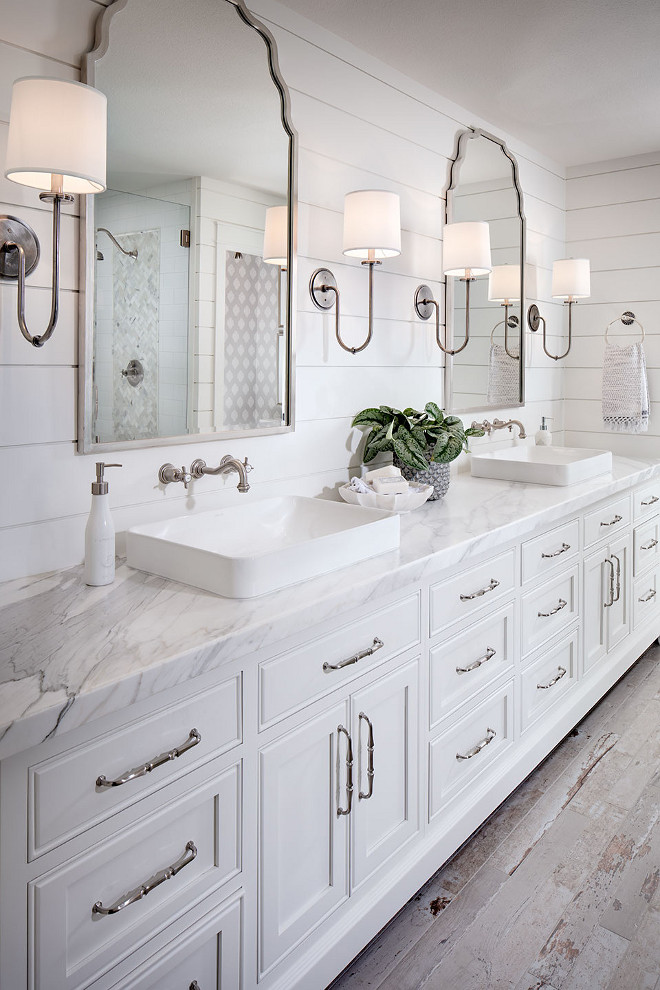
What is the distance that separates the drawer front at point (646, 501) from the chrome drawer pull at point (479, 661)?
52.6 inches

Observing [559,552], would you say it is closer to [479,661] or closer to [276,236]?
[479,661]

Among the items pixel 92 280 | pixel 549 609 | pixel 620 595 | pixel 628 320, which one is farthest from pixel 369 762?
pixel 628 320

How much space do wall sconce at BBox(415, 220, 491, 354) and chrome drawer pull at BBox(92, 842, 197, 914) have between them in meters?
2.00

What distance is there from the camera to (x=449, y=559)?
173 centimetres

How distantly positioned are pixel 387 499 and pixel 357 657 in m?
0.66

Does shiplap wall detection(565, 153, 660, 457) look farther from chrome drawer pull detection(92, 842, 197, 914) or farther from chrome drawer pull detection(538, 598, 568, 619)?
chrome drawer pull detection(92, 842, 197, 914)

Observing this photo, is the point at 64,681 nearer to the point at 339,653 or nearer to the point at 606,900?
the point at 339,653

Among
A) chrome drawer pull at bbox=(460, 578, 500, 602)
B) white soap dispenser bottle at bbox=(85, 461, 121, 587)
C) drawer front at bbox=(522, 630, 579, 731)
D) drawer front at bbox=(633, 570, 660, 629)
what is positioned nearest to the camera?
white soap dispenser bottle at bbox=(85, 461, 121, 587)

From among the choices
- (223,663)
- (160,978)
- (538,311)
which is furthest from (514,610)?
(538,311)

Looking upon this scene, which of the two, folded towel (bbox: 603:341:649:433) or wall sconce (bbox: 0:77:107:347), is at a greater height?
wall sconce (bbox: 0:77:107:347)

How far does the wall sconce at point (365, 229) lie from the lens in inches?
84.8

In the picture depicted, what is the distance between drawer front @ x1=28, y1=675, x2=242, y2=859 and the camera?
0.97 metres

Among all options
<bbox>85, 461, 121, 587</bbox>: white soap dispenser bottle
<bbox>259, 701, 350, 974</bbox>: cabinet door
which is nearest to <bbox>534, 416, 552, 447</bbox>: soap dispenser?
<bbox>259, 701, 350, 974</bbox>: cabinet door

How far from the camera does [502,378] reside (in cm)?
320
